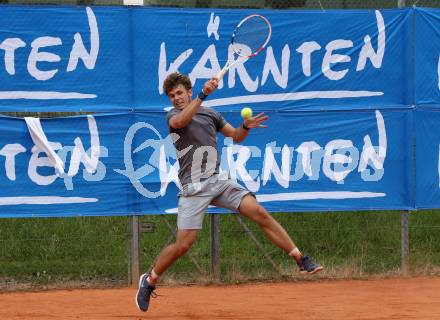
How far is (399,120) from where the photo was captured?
30.8 feet

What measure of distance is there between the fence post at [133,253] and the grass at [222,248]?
14 cm

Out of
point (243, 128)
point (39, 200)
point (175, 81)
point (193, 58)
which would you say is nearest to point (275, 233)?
point (243, 128)

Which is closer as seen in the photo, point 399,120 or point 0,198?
point 0,198

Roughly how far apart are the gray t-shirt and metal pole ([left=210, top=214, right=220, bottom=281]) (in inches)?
81.2

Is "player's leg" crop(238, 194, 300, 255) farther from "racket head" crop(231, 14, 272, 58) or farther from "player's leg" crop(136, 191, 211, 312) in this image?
"racket head" crop(231, 14, 272, 58)

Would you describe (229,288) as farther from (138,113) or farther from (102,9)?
(102,9)

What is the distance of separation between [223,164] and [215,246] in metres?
0.91

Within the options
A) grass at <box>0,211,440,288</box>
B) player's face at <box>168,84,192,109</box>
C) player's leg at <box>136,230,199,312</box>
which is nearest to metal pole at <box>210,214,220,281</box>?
grass at <box>0,211,440,288</box>

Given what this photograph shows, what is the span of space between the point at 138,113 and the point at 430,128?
322 centimetres

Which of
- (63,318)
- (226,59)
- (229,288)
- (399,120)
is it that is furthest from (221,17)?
(63,318)

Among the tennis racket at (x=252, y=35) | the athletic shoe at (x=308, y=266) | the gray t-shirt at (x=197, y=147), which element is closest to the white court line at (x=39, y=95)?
the tennis racket at (x=252, y=35)

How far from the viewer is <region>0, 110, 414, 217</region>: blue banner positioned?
28.8 ft

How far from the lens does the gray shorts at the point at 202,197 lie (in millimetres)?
7090

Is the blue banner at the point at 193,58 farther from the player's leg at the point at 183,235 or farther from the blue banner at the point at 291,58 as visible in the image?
the player's leg at the point at 183,235
